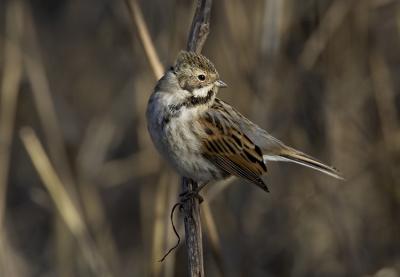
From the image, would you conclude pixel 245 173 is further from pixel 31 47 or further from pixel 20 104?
pixel 20 104

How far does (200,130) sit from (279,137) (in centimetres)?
120

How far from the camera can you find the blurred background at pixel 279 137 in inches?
210

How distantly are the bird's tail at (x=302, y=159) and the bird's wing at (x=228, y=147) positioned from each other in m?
0.12

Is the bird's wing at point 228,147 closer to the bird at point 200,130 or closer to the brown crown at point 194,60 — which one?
the bird at point 200,130

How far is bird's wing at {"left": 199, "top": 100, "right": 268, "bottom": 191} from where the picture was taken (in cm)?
455

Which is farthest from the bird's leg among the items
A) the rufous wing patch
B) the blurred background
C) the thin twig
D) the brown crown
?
the brown crown

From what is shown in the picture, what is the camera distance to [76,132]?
7066 mm

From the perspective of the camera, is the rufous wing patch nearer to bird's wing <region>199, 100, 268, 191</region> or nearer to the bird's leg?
bird's wing <region>199, 100, 268, 191</region>

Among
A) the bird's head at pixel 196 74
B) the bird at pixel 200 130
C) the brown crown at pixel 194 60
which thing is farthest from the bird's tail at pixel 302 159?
the brown crown at pixel 194 60

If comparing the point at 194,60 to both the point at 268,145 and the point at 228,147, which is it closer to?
the point at 228,147

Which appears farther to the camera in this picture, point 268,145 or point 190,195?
point 268,145

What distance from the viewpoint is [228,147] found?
4668mm

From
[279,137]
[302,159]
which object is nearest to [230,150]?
[302,159]

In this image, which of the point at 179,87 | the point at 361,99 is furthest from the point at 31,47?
the point at 361,99
